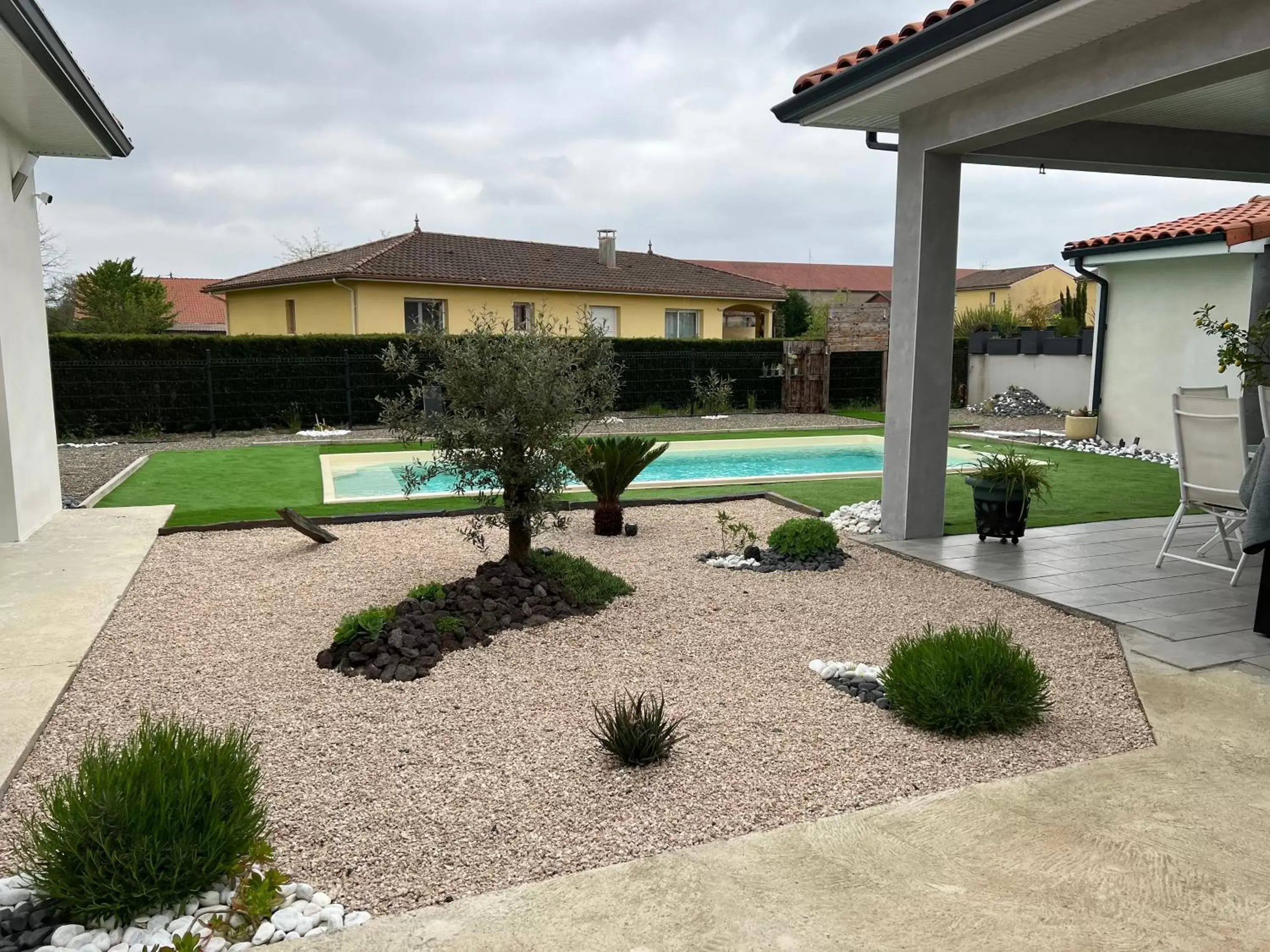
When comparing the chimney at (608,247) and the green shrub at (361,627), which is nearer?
the green shrub at (361,627)

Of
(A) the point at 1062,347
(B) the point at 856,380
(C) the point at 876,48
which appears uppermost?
(C) the point at 876,48

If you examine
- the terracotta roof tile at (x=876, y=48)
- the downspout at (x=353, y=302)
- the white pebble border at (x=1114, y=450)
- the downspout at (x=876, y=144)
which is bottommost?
the white pebble border at (x=1114, y=450)

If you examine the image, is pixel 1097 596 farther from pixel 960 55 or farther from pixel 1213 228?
pixel 1213 228

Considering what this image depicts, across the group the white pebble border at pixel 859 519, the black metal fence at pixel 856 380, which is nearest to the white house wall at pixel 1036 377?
the black metal fence at pixel 856 380

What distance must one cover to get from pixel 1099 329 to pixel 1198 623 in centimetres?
1019

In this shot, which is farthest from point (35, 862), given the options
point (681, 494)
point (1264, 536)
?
point (681, 494)

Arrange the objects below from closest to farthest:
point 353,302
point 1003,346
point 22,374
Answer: point 22,374 < point 1003,346 < point 353,302

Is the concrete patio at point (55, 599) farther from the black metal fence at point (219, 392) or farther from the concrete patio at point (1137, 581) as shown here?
the black metal fence at point (219, 392)

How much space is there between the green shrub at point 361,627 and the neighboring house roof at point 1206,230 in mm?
10448

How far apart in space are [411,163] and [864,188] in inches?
602

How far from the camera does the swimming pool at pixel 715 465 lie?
10.5 metres

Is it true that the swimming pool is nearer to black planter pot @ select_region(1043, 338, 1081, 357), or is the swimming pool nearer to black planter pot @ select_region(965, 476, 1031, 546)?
black planter pot @ select_region(965, 476, 1031, 546)

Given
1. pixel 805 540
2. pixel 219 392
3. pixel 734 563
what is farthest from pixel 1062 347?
pixel 219 392

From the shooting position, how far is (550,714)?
149 inches
